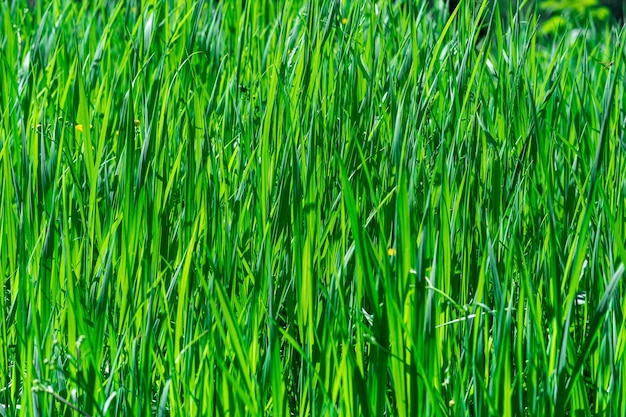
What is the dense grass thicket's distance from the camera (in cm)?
96

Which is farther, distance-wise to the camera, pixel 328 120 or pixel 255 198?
pixel 328 120

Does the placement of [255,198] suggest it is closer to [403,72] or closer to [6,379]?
[6,379]

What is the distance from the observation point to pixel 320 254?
1.27 meters

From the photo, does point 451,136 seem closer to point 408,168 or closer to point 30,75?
point 408,168

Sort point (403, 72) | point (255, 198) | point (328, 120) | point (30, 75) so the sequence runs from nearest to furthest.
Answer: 1. point (255, 198)
2. point (328, 120)
3. point (403, 72)
4. point (30, 75)

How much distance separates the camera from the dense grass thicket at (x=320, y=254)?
3.13 feet

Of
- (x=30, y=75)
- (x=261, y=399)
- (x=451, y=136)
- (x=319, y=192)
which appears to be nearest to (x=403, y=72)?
(x=451, y=136)

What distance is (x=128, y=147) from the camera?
129 centimetres

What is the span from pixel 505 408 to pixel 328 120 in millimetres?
684

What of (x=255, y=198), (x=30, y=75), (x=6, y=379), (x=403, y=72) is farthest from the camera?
(x=30, y=75)

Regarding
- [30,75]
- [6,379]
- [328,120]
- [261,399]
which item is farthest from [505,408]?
[30,75]

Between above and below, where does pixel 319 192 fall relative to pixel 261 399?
above

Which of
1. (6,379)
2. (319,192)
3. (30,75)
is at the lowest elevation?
(6,379)

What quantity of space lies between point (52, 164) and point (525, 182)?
2.35 feet
